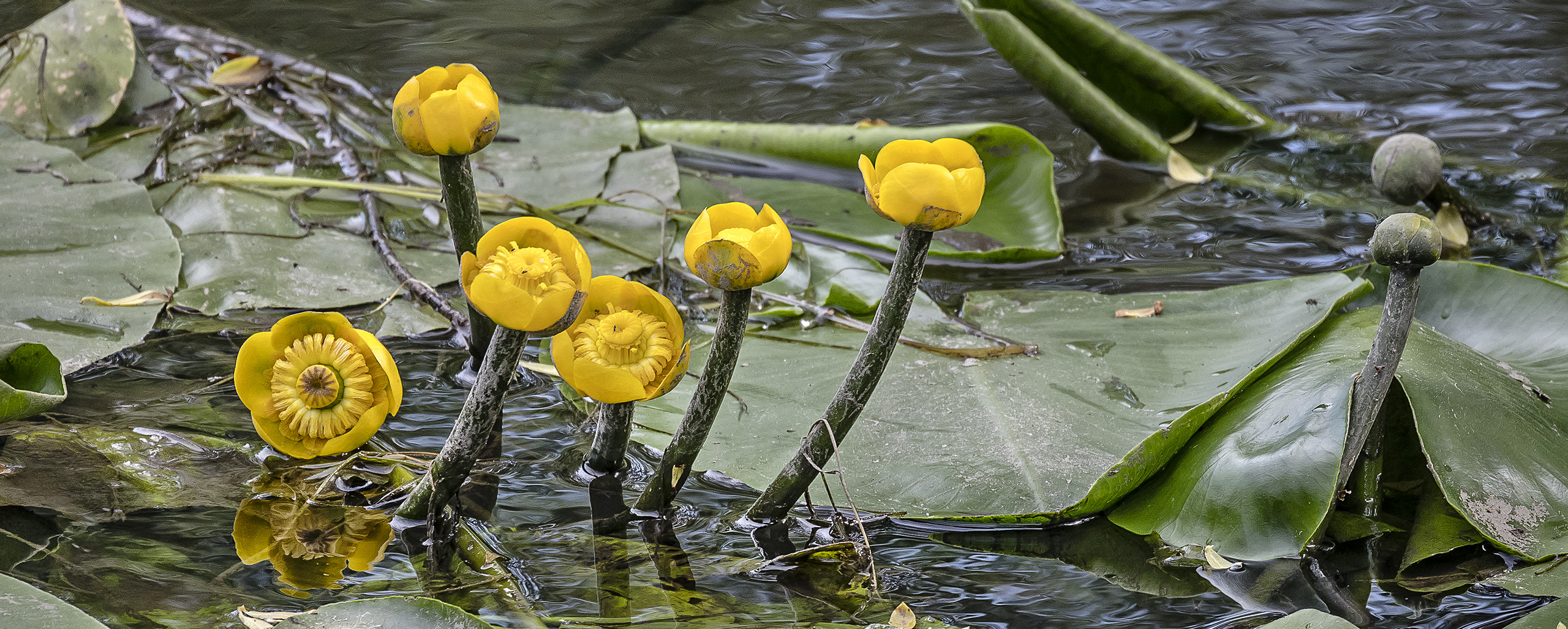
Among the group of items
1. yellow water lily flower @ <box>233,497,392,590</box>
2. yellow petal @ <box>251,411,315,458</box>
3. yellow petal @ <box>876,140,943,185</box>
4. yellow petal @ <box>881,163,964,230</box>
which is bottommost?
yellow water lily flower @ <box>233,497,392,590</box>

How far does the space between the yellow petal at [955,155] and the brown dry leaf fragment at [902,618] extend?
36 cm

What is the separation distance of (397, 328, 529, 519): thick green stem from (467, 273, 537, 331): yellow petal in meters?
0.04

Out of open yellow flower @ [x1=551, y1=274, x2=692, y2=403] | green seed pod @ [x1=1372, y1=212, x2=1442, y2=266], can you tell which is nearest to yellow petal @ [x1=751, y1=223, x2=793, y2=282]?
open yellow flower @ [x1=551, y1=274, x2=692, y2=403]

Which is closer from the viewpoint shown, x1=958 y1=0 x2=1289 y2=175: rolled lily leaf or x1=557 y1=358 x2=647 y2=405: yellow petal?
x1=557 y1=358 x2=647 y2=405: yellow petal

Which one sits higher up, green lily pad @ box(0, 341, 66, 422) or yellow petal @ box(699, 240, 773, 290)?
yellow petal @ box(699, 240, 773, 290)

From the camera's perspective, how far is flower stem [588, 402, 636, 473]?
92 centimetres

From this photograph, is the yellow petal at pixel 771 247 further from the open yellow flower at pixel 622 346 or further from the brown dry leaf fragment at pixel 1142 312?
the brown dry leaf fragment at pixel 1142 312

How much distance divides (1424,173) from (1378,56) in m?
1.44

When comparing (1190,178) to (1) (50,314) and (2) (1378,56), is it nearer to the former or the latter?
(2) (1378,56)

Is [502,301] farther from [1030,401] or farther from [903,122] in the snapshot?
[903,122]

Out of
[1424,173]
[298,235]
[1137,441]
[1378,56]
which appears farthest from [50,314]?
[1378,56]

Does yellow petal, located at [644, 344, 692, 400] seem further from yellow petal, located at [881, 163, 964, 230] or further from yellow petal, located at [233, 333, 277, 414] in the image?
yellow petal, located at [233, 333, 277, 414]

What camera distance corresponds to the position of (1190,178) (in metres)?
1.98

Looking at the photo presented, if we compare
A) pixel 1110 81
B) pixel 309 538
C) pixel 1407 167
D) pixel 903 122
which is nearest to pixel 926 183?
pixel 309 538
